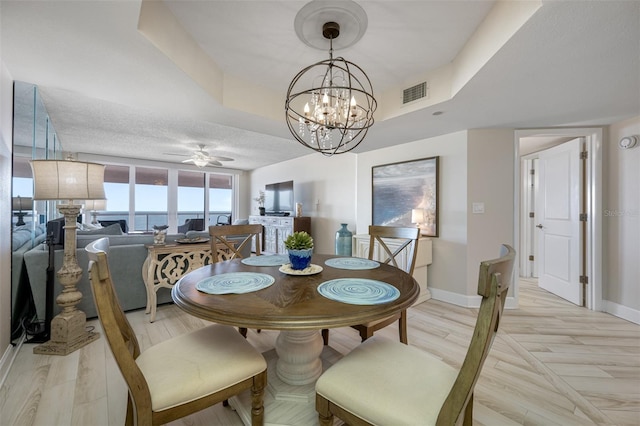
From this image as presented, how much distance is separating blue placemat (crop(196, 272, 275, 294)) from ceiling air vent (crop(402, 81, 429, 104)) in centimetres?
217

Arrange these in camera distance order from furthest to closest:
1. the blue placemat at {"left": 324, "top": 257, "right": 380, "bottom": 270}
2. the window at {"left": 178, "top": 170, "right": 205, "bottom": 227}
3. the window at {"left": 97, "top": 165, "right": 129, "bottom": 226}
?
the window at {"left": 178, "top": 170, "right": 205, "bottom": 227}
the window at {"left": 97, "top": 165, "right": 129, "bottom": 226}
the blue placemat at {"left": 324, "top": 257, "right": 380, "bottom": 270}

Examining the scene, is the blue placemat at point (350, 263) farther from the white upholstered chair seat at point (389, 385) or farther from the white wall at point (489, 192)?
the white wall at point (489, 192)

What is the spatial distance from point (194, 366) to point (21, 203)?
2470mm

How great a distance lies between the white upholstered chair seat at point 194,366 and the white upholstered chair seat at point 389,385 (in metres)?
0.35

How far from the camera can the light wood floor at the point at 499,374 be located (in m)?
1.40

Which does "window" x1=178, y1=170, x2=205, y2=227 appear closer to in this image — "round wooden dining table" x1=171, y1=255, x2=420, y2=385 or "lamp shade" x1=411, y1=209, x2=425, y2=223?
"lamp shade" x1=411, y1=209, x2=425, y2=223

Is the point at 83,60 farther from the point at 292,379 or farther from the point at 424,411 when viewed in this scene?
the point at 424,411

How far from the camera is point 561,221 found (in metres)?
3.33

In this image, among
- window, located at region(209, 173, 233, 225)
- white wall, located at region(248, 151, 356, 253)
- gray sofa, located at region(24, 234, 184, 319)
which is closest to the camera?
gray sofa, located at region(24, 234, 184, 319)

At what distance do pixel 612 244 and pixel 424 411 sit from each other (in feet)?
11.8

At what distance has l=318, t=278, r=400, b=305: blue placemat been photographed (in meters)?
1.07

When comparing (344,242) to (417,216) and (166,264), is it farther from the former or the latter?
(166,264)

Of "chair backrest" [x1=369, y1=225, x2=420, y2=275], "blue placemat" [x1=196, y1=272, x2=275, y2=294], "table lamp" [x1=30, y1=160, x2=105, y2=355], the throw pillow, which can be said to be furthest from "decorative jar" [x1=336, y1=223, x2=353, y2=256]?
"table lamp" [x1=30, y1=160, x2=105, y2=355]

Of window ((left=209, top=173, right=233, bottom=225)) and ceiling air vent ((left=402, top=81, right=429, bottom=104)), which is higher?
ceiling air vent ((left=402, top=81, right=429, bottom=104))
